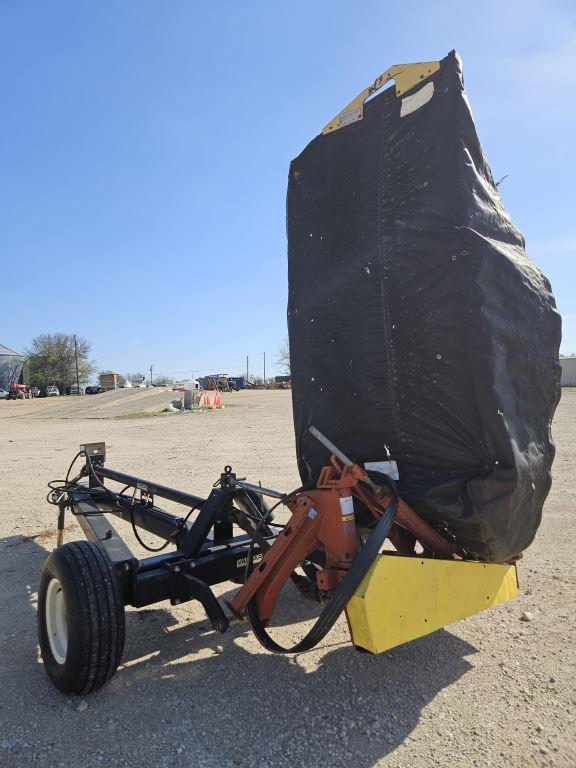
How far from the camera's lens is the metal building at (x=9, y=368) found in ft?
270

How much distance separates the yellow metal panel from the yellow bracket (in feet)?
8.15

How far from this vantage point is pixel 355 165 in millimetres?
3139

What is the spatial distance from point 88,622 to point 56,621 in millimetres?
534

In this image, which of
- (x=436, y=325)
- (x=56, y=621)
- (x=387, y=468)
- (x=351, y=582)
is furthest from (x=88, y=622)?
(x=436, y=325)

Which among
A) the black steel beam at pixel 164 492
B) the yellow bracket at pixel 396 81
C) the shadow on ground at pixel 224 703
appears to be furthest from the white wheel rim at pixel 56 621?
the yellow bracket at pixel 396 81

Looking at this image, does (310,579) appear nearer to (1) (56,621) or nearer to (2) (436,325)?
(1) (56,621)

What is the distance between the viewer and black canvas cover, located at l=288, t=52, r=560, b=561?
8.68 feet

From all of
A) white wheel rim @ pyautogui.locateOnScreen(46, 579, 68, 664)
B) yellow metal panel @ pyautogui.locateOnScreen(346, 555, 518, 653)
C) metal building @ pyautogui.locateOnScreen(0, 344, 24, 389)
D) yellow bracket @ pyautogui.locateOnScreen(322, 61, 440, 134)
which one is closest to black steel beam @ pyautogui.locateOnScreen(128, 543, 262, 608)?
white wheel rim @ pyautogui.locateOnScreen(46, 579, 68, 664)

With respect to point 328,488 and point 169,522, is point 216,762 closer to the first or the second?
point 328,488

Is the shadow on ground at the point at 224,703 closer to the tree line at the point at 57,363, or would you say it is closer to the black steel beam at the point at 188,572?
the black steel beam at the point at 188,572

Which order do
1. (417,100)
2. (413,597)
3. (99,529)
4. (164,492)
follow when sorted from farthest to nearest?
(164,492) → (99,529) → (417,100) → (413,597)

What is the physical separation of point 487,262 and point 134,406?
28.7 metres

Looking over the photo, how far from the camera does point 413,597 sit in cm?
249

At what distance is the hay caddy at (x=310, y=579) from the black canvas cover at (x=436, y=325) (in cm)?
23
